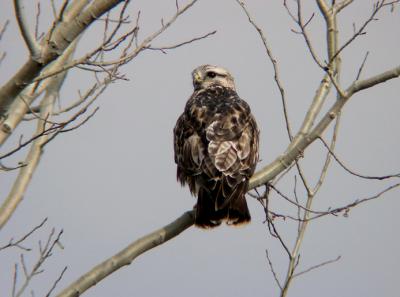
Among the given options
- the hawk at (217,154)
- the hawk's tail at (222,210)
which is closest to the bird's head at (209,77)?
the hawk at (217,154)

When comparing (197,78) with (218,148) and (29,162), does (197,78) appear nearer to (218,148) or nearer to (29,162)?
(218,148)

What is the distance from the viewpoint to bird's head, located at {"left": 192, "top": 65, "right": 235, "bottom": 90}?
965 cm

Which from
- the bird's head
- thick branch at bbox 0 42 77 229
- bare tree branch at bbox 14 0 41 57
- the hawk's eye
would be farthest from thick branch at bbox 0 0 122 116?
the hawk's eye

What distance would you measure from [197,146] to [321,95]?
131 centimetres

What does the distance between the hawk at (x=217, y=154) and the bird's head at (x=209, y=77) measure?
1130mm

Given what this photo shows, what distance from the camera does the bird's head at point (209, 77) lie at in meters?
9.65

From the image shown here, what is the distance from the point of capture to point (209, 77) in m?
9.72

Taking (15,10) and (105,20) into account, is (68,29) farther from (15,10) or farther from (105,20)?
(105,20)

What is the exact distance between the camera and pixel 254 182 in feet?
23.0

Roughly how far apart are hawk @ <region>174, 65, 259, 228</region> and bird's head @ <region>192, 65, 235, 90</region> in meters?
1.13

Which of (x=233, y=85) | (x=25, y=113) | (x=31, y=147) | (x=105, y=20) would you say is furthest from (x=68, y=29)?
(x=233, y=85)

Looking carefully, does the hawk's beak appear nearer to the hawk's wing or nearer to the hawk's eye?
the hawk's eye

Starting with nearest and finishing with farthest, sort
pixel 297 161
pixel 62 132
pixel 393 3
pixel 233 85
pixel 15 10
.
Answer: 1. pixel 15 10
2. pixel 62 132
3. pixel 297 161
4. pixel 393 3
5. pixel 233 85

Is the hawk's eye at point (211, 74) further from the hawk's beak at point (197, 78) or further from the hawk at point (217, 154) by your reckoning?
the hawk at point (217, 154)
